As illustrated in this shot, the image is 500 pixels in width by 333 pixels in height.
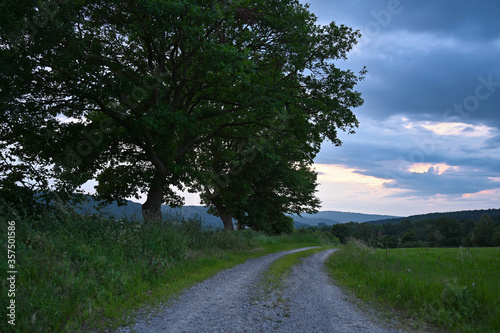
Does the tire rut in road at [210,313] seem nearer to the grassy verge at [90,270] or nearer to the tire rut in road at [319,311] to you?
the grassy verge at [90,270]

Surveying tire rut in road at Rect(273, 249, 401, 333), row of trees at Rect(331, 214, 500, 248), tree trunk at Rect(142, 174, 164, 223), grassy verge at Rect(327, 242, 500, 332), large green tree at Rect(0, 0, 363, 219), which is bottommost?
row of trees at Rect(331, 214, 500, 248)

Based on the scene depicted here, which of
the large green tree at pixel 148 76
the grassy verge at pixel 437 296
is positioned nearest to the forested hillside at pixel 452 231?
the large green tree at pixel 148 76

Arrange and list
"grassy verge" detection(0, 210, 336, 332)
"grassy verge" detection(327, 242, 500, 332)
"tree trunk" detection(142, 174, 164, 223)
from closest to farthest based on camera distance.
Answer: "grassy verge" detection(0, 210, 336, 332)
"grassy verge" detection(327, 242, 500, 332)
"tree trunk" detection(142, 174, 164, 223)

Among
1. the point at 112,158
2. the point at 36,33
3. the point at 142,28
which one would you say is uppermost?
the point at 142,28

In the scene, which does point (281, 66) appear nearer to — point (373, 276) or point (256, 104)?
point (256, 104)

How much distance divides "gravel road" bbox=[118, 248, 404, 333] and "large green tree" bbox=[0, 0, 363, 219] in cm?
755

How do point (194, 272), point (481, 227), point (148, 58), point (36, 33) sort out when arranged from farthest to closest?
point (481, 227) → point (148, 58) → point (36, 33) → point (194, 272)

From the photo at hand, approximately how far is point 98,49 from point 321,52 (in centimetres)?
1190

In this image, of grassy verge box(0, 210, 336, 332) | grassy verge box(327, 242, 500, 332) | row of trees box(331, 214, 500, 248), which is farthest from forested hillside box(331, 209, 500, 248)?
grassy verge box(0, 210, 336, 332)

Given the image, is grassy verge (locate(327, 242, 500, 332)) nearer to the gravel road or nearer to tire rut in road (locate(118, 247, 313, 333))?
the gravel road

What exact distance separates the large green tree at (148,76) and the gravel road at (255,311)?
24.8ft

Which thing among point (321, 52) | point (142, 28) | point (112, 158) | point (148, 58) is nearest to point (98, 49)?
point (148, 58)

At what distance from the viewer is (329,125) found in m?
17.7

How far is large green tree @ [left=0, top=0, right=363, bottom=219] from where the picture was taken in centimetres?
1196
